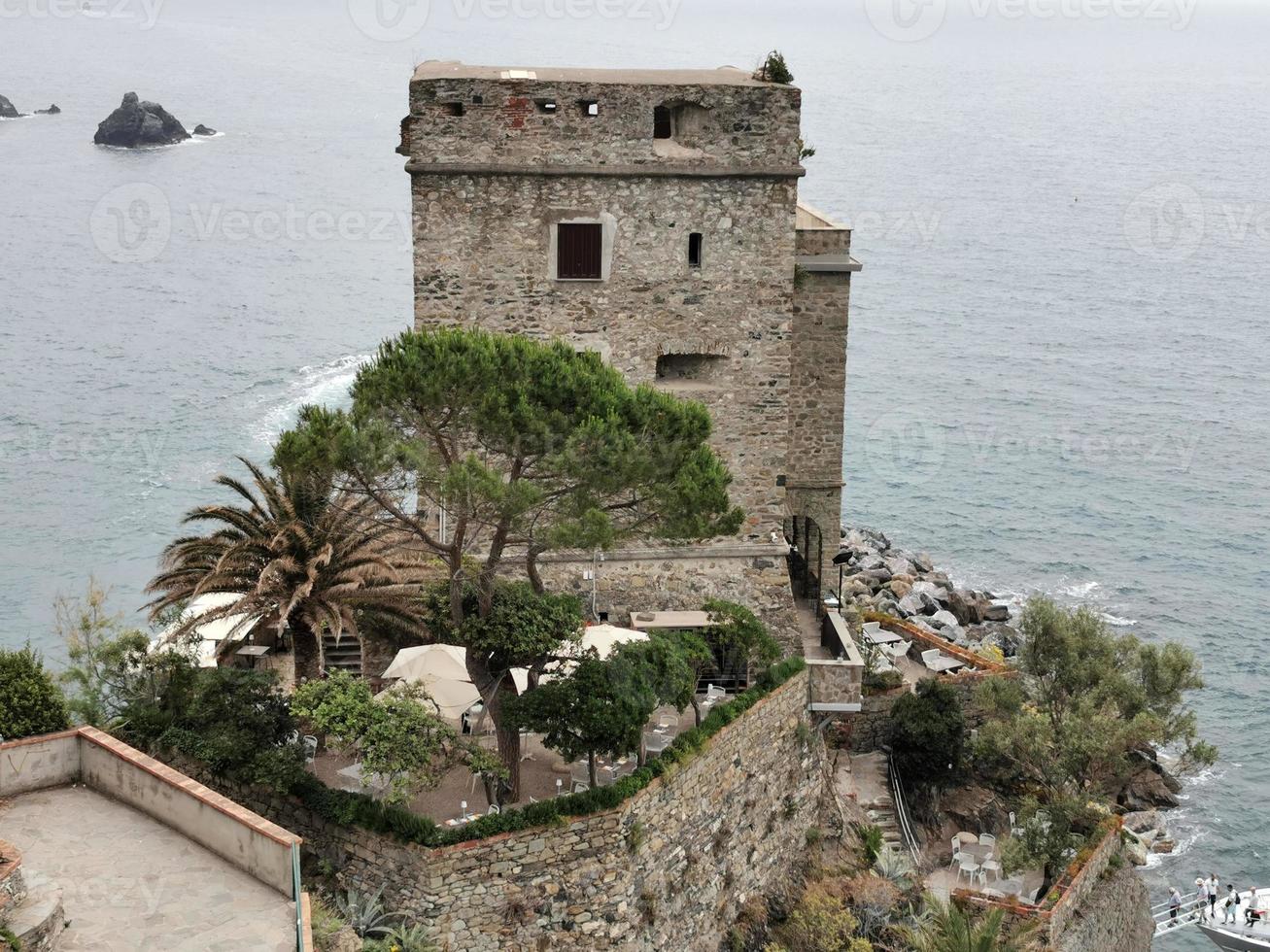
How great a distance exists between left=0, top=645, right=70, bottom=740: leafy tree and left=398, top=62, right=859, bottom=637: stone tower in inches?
372

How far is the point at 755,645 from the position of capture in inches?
1179

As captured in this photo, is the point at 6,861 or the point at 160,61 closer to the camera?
the point at 6,861

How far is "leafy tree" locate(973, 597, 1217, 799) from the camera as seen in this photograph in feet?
108

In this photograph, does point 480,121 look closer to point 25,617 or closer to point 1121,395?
point 25,617

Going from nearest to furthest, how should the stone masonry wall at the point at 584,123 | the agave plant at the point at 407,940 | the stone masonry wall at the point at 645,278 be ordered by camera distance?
the agave plant at the point at 407,940, the stone masonry wall at the point at 584,123, the stone masonry wall at the point at 645,278

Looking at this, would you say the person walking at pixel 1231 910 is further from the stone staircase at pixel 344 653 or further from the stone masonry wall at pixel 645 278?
the stone staircase at pixel 344 653

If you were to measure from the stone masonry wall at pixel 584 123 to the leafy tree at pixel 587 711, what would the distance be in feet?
31.1

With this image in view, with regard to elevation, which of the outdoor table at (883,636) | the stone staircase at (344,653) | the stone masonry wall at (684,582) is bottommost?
the outdoor table at (883,636)

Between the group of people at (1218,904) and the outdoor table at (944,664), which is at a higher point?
the outdoor table at (944,664)

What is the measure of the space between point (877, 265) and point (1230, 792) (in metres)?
76.3

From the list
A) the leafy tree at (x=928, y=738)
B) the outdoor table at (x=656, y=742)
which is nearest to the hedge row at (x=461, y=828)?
the outdoor table at (x=656, y=742)

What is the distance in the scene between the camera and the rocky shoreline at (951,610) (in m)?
45.7

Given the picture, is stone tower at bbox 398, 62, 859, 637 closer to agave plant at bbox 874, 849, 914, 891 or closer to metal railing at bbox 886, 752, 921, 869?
agave plant at bbox 874, 849, 914, 891

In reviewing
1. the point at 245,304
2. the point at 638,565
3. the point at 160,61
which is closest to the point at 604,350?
the point at 638,565
